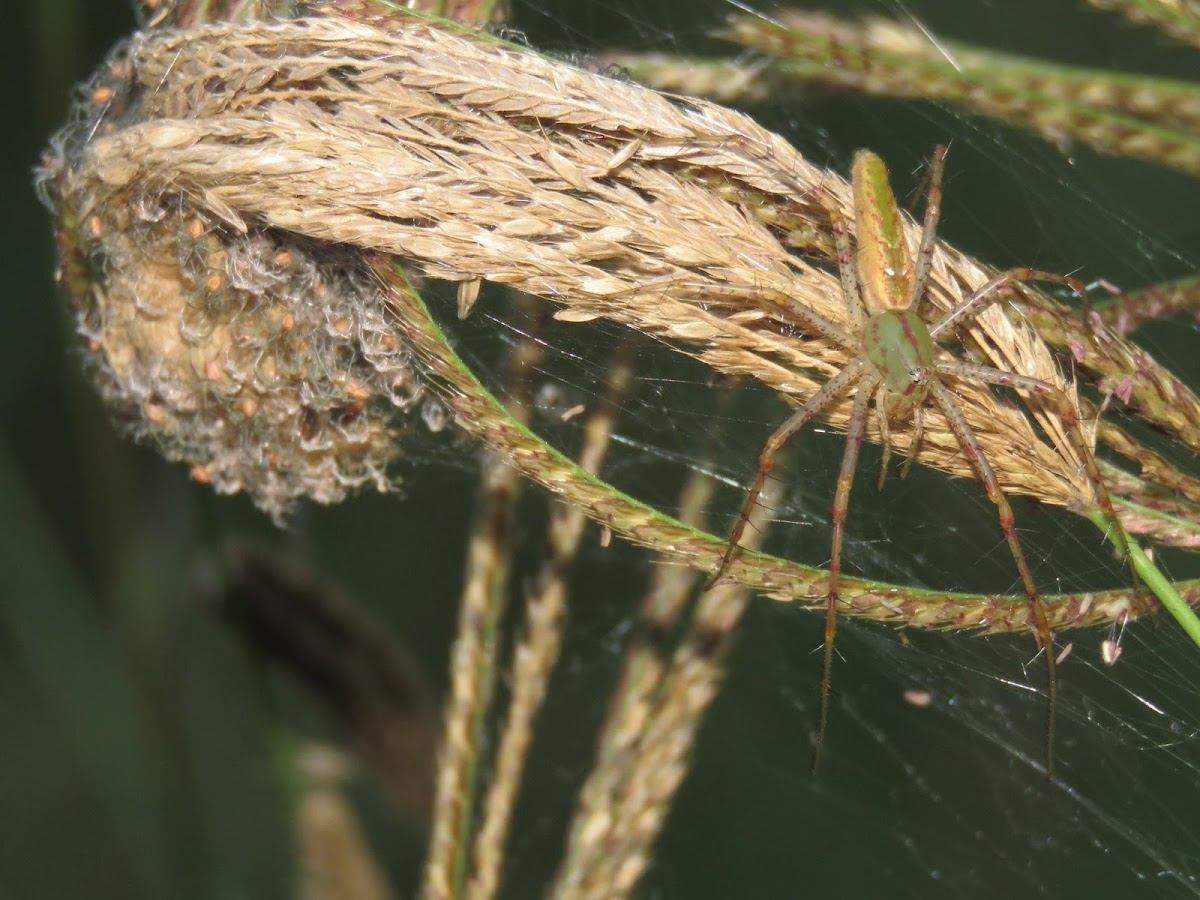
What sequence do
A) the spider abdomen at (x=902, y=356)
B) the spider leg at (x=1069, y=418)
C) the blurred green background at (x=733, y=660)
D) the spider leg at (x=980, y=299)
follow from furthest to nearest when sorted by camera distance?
the blurred green background at (x=733, y=660) → the spider abdomen at (x=902, y=356) → the spider leg at (x=980, y=299) → the spider leg at (x=1069, y=418)

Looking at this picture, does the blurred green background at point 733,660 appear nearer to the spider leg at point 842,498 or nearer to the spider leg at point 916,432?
the spider leg at point 842,498

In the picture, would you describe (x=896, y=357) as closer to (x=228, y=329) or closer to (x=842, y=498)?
(x=842, y=498)

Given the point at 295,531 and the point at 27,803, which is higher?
the point at 295,531

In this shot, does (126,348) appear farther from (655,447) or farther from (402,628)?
(402,628)

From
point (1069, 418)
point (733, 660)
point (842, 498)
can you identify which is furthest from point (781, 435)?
point (733, 660)

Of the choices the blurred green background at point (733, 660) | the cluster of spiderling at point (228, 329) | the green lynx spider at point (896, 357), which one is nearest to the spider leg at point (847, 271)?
the green lynx spider at point (896, 357)

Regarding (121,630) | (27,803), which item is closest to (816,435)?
(121,630)

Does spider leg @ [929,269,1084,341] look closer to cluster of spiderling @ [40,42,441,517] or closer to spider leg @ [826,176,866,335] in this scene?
spider leg @ [826,176,866,335]
